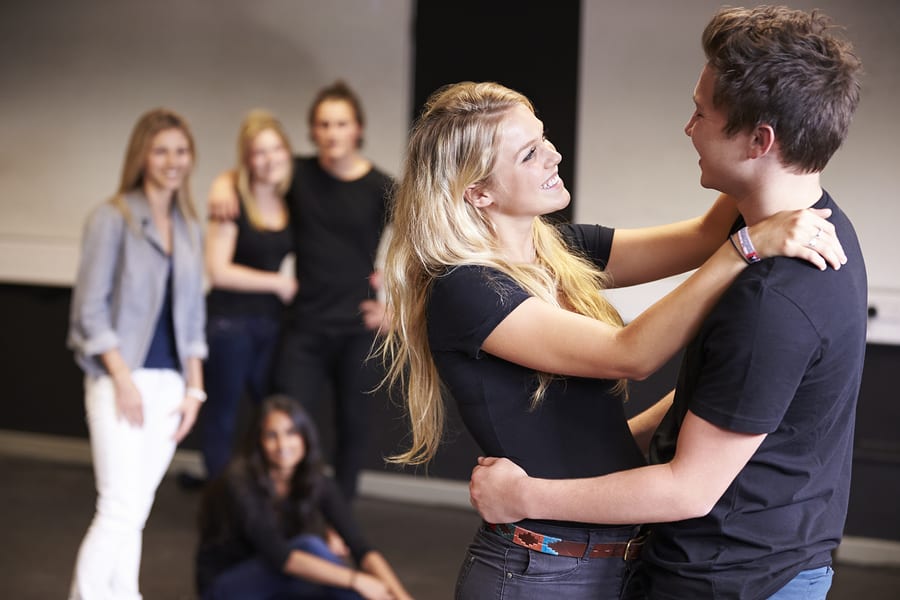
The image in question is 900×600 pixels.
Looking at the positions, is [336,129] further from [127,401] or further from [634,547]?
[634,547]

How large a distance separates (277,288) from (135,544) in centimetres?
Result: 132

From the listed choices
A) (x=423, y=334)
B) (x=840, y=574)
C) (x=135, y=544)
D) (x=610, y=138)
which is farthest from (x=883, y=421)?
(x=423, y=334)

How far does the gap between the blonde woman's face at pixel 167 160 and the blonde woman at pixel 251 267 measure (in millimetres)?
791

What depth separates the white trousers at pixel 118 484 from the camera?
3.04 meters

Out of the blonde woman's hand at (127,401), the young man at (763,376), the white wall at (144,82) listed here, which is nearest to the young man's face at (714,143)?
the young man at (763,376)

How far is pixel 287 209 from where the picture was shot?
4207 mm

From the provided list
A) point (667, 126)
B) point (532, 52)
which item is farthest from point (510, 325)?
point (532, 52)

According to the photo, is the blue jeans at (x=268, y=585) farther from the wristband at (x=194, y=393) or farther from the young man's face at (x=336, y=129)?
the young man's face at (x=336, y=129)

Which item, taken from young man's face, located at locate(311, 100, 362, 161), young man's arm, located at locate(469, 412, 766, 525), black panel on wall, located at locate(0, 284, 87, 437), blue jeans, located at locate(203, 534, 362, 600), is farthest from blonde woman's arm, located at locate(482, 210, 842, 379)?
black panel on wall, located at locate(0, 284, 87, 437)

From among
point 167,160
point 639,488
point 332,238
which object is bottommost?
point 639,488

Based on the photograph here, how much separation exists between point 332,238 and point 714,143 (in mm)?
2887

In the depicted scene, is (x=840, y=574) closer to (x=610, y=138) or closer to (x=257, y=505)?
(x=610, y=138)

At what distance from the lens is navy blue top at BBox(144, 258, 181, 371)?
3.28 m

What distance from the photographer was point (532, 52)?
4.61 meters
